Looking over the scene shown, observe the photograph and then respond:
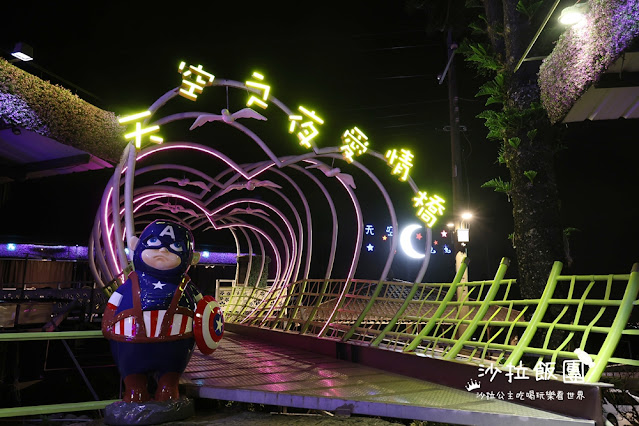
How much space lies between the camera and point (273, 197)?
2336cm

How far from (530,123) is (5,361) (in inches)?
397

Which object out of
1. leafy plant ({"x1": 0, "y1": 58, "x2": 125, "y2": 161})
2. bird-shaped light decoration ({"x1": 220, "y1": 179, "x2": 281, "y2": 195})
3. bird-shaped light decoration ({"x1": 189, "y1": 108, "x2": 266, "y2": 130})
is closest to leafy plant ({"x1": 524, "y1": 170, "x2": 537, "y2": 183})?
bird-shaped light decoration ({"x1": 189, "y1": 108, "x2": 266, "y2": 130})

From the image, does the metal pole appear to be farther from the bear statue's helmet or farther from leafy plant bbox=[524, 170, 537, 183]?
the bear statue's helmet

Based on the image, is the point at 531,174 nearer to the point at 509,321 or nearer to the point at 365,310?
the point at 509,321

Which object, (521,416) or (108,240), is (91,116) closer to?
(108,240)

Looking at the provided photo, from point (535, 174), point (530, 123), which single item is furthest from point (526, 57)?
point (535, 174)

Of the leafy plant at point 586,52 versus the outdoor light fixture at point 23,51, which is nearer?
the leafy plant at point 586,52

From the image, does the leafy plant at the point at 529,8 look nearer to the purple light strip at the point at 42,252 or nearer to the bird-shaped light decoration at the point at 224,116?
the bird-shaped light decoration at the point at 224,116

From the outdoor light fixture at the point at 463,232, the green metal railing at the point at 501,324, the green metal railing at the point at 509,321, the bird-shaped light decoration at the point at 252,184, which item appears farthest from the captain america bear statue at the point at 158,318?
the outdoor light fixture at the point at 463,232

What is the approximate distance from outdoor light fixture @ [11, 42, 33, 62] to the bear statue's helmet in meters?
4.65

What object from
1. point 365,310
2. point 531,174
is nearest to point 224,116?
point 365,310

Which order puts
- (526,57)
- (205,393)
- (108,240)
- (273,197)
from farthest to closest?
(273,197)
(526,57)
(108,240)
(205,393)

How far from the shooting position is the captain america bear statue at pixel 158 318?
14.7 ft

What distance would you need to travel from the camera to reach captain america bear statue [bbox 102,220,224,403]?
14.7 feet
